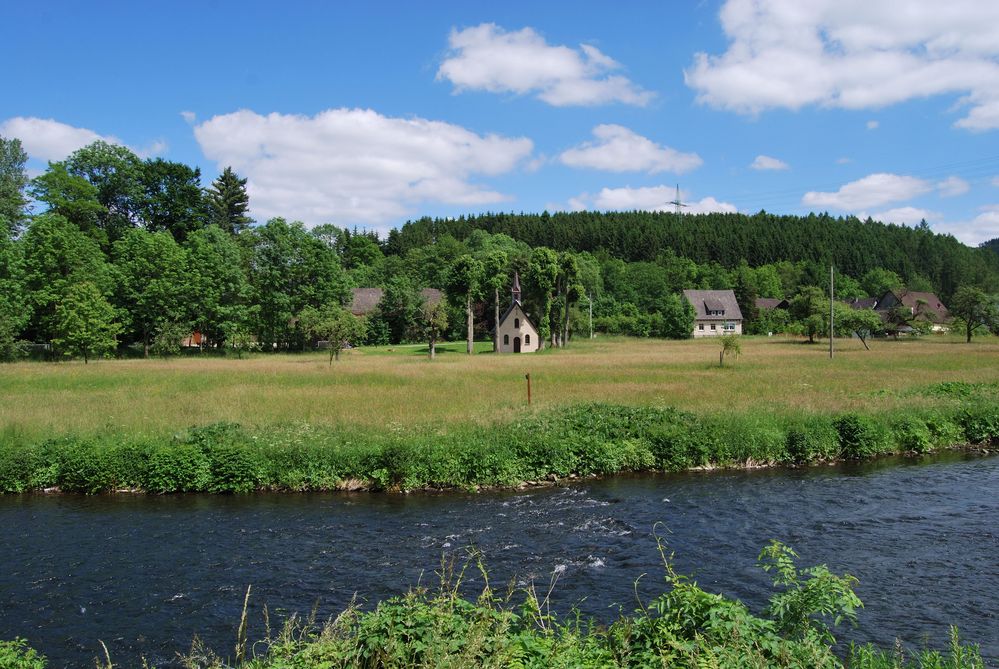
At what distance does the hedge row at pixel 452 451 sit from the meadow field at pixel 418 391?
4.78 feet

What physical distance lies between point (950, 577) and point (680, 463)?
8.75m

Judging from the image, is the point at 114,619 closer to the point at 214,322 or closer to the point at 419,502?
the point at 419,502

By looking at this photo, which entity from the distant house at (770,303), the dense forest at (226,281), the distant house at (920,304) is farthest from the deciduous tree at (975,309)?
the distant house at (770,303)

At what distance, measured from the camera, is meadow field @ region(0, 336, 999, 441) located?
22.2 m

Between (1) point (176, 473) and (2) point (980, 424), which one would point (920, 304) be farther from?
(1) point (176, 473)

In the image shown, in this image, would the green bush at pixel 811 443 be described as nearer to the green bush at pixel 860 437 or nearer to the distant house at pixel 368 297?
the green bush at pixel 860 437

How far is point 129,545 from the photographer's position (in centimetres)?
1352

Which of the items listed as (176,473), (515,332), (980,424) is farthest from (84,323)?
(980,424)

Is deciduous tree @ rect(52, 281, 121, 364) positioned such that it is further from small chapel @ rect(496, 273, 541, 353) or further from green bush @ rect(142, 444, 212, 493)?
small chapel @ rect(496, 273, 541, 353)

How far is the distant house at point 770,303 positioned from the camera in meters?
116

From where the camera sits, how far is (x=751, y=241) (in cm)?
15175

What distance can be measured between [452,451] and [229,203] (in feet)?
276

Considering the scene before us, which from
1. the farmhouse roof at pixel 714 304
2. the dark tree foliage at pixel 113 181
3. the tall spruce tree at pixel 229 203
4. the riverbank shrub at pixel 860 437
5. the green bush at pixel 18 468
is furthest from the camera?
the farmhouse roof at pixel 714 304

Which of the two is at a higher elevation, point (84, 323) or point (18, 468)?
point (84, 323)
